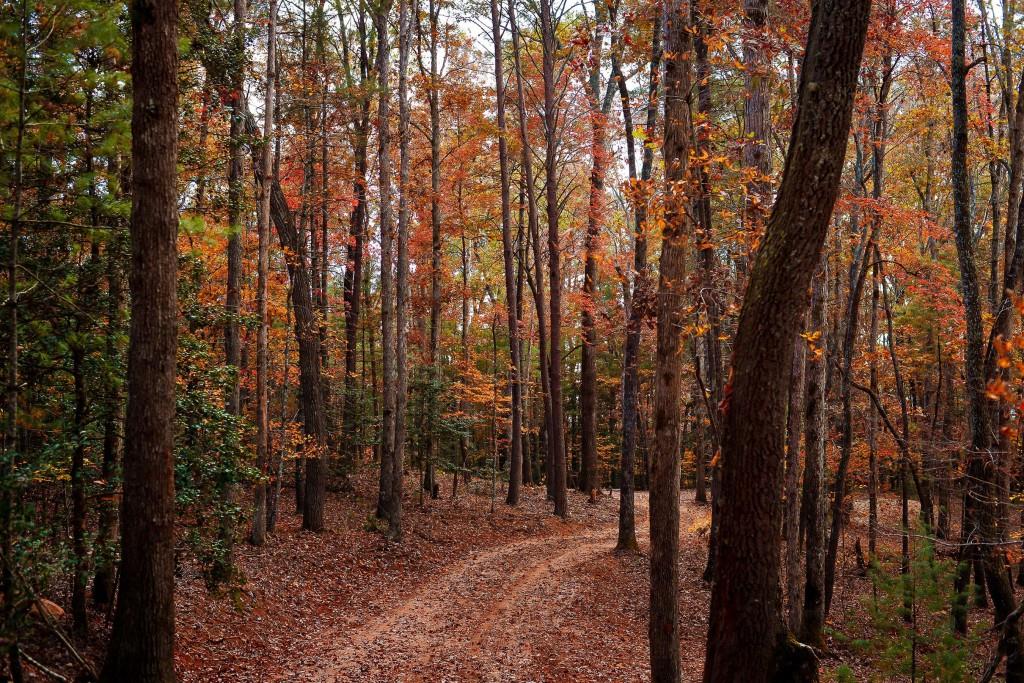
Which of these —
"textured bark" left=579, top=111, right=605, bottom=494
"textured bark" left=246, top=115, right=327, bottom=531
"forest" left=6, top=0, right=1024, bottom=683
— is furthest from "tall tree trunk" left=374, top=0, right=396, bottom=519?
"textured bark" left=579, top=111, right=605, bottom=494

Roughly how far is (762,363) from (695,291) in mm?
2721

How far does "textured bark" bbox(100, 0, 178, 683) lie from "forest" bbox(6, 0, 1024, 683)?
3 centimetres

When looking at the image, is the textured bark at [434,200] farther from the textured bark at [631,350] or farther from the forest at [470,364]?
the textured bark at [631,350]

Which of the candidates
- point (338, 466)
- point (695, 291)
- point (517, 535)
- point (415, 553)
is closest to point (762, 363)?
point (695, 291)

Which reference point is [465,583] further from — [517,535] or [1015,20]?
[1015,20]

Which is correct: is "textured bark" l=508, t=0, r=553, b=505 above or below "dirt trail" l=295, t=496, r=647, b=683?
above

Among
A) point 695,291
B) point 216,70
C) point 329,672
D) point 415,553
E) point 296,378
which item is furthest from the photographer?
point 296,378

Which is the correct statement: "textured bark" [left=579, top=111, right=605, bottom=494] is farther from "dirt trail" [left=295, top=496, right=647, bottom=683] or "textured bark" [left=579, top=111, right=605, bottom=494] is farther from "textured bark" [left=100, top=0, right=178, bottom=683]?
"textured bark" [left=100, top=0, right=178, bottom=683]

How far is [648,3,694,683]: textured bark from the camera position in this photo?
6734mm

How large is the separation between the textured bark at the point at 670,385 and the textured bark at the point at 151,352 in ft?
15.8

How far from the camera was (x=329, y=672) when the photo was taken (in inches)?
307

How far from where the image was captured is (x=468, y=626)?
995 cm

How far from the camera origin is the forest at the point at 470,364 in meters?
5.28

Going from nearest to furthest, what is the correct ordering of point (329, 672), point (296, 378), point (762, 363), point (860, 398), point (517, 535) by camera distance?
point (762, 363) < point (329, 672) < point (517, 535) < point (296, 378) < point (860, 398)
